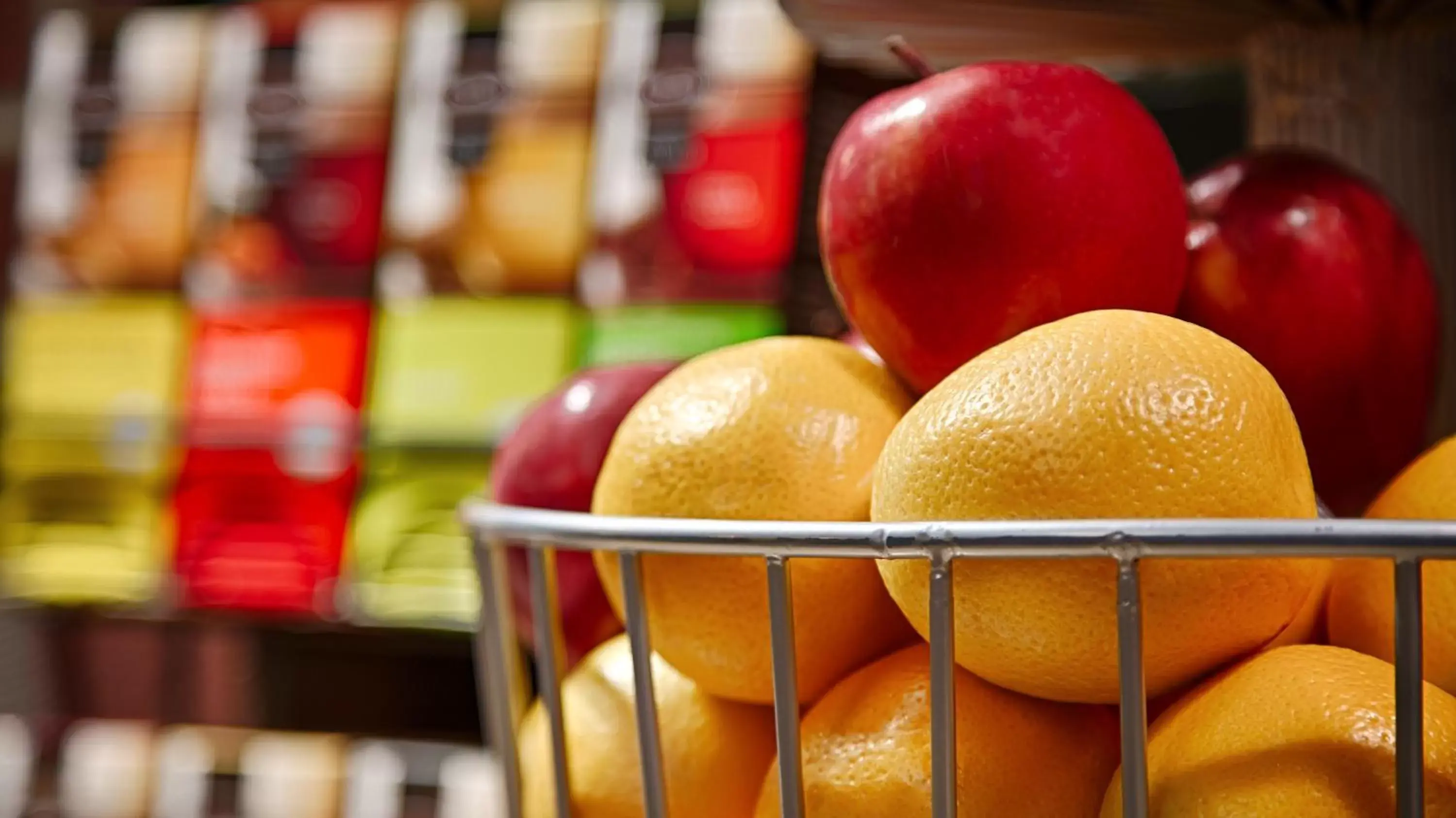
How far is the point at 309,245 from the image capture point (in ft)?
4.98

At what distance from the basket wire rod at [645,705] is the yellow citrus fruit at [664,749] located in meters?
0.02

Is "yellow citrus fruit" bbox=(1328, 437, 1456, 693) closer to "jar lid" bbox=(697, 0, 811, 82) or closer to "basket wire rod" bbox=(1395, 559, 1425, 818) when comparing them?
"basket wire rod" bbox=(1395, 559, 1425, 818)

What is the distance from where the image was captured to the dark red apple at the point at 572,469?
45 cm

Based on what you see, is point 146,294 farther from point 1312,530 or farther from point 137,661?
point 1312,530

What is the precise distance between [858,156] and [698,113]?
1008 mm

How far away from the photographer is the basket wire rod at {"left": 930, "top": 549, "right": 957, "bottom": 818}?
0.87 feet

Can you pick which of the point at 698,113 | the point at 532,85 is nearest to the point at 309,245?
the point at 532,85

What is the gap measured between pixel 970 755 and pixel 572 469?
206 millimetres

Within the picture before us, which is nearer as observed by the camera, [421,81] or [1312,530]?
[1312,530]

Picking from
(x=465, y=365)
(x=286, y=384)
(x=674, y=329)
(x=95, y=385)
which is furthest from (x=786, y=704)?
(x=95, y=385)

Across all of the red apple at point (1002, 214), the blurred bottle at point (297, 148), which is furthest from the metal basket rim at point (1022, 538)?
the blurred bottle at point (297, 148)

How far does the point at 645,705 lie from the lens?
1.02ft

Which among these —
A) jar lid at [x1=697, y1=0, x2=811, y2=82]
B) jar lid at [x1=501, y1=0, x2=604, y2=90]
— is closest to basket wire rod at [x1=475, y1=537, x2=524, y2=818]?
jar lid at [x1=697, y1=0, x2=811, y2=82]

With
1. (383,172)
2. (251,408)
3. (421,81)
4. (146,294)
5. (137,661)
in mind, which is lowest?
(137,661)
